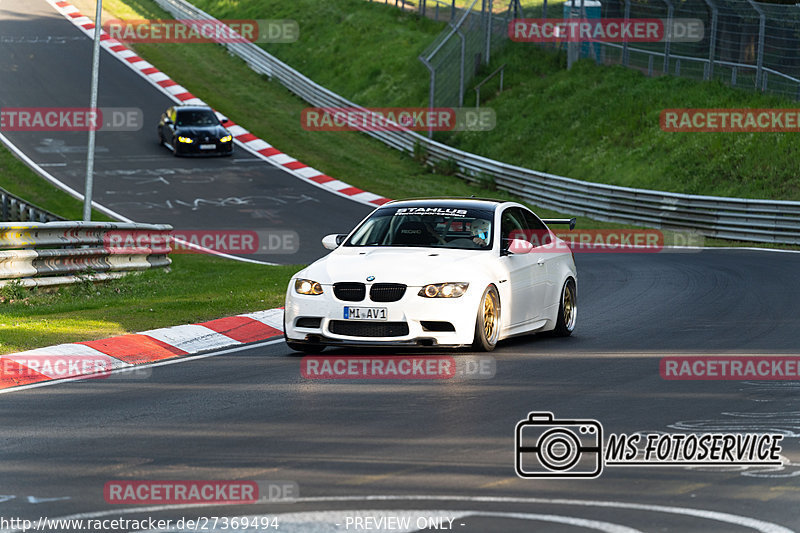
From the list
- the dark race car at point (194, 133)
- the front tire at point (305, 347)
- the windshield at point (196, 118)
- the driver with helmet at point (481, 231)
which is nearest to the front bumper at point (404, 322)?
the front tire at point (305, 347)

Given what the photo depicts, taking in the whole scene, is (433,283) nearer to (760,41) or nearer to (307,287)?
(307,287)

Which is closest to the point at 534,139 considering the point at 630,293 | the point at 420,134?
the point at 420,134

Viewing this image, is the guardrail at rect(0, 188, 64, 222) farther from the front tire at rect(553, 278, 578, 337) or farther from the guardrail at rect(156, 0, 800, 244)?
the guardrail at rect(156, 0, 800, 244)

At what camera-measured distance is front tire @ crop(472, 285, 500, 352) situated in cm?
1138

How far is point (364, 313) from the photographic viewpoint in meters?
11.1

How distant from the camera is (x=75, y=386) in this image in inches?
400

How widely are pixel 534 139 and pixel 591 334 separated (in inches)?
1085

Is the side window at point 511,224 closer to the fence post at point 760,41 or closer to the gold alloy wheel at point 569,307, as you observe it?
the gold alloy wheel at point 569,307

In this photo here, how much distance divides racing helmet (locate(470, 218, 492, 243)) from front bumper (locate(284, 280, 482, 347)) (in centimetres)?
116

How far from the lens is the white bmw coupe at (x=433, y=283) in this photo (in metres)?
11.1

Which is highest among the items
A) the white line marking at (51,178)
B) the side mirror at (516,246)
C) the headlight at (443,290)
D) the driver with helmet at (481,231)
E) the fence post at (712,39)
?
the fence post at (712,39)

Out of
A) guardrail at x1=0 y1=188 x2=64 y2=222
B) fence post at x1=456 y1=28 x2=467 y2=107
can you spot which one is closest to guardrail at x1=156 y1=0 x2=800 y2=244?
fence post at x1=456 y1=28 x2=467 y2=107

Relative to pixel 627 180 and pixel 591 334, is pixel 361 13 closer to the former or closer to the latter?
pixel 627 180

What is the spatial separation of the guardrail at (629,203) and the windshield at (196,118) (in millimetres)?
6797
